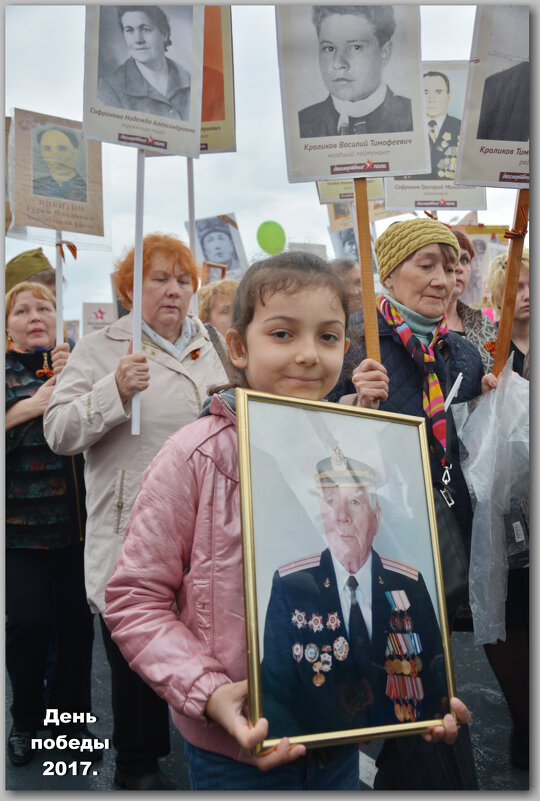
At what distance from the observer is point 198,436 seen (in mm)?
1453

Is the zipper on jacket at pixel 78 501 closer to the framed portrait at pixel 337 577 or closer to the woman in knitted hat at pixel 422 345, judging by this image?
the woman in knitted hat at pixel 422 345

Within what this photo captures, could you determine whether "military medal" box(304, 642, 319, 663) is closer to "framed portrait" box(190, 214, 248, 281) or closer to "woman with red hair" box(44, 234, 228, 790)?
"woman with red hair" box(44, 234, 228, 790)

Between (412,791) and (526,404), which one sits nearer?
(412,791)

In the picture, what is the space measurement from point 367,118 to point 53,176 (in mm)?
1567

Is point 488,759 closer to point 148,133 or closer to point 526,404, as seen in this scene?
point 526,404

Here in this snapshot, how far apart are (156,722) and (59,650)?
71 centimetres

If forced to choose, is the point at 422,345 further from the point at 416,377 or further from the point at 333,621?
the point at 333,621

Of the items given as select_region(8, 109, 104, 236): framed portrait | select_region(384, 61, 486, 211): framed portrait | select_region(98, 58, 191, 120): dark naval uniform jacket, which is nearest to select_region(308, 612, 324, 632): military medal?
select_region(98, 58, 191, 120): dark naval uniform jacket

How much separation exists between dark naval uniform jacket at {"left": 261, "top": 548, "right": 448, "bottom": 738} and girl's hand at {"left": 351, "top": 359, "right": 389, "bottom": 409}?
863 mm

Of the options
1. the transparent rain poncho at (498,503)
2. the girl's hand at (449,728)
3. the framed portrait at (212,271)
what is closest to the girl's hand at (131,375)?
the transparent rain poncho at (498,503)

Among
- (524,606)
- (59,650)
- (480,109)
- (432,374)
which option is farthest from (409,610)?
(59,650)

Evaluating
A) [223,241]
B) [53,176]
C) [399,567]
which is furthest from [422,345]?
[223,241]

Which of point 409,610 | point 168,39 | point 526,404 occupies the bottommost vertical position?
point 409,610

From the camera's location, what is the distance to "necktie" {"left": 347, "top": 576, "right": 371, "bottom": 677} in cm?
125
